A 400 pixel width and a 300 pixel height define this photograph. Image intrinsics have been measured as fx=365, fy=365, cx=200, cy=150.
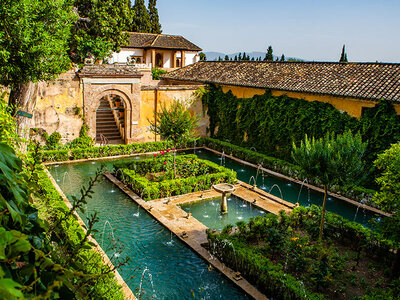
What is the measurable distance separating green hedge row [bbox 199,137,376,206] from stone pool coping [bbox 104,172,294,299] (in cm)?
195

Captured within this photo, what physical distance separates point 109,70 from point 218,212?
11445mm

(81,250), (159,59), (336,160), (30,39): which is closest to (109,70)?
(30,39)

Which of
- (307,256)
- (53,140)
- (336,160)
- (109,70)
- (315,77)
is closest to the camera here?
(336,160)

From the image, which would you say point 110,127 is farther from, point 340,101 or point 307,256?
point 307,256

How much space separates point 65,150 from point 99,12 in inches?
366

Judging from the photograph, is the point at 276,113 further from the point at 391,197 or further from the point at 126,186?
the point at 391,197

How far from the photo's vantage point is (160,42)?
4522 cm

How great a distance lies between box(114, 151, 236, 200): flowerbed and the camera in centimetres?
1345

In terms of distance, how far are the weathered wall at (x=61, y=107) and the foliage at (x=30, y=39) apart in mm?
6286

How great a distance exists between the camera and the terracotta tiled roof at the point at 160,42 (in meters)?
44.8

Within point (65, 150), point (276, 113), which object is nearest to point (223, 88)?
point (276, 113)

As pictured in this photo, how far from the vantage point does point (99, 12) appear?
2216 centimetres

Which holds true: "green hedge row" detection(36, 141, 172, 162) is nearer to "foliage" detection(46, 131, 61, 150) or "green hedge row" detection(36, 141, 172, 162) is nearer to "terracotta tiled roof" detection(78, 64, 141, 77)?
"foliage" detection(46, 131, 61, 150)

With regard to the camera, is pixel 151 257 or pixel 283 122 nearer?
pixel 151 257
